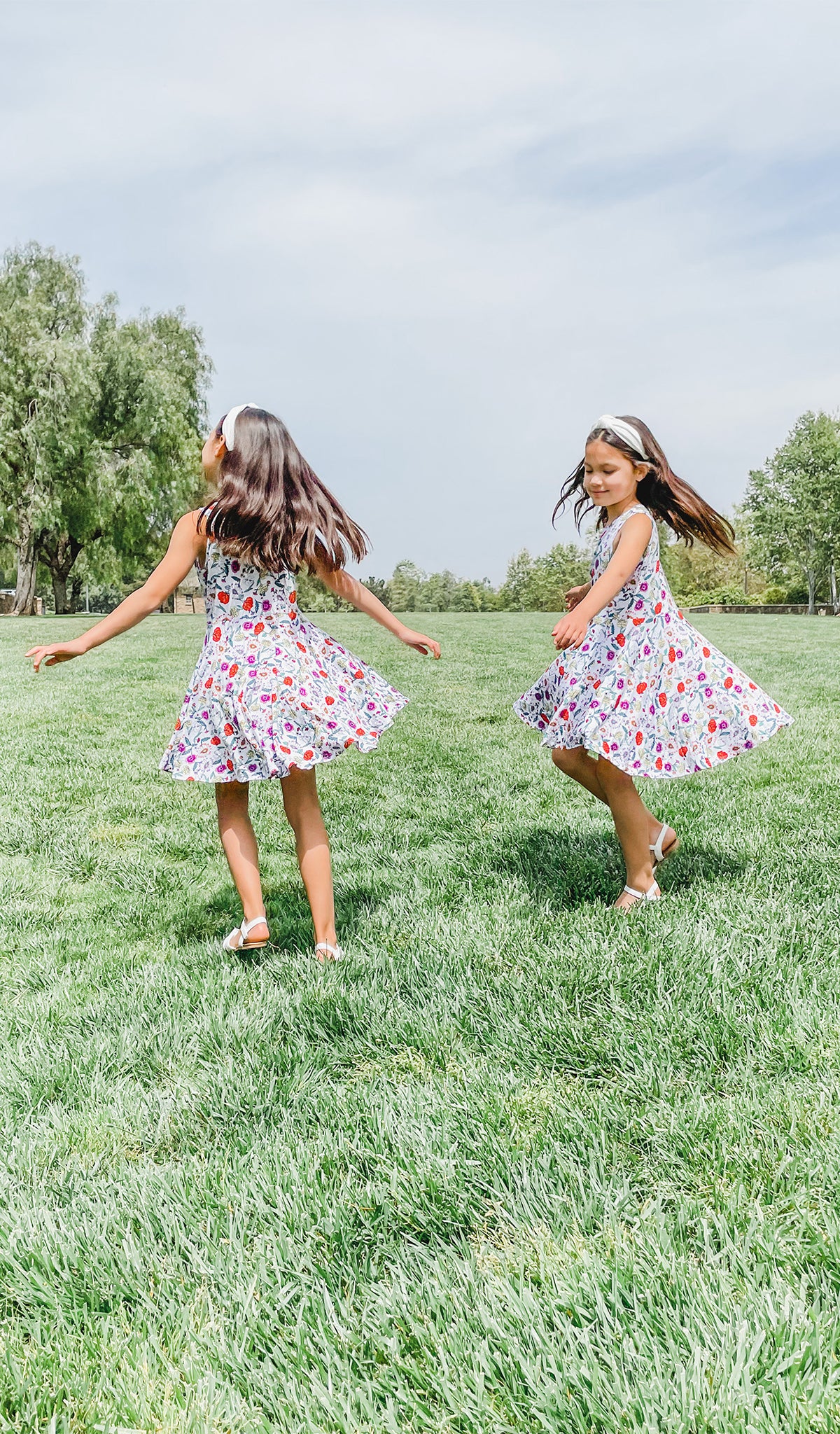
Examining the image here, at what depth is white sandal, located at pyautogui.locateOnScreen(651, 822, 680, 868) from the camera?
12.9 ft

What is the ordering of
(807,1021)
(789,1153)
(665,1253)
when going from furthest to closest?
(807,1021) → (789,1153) → (665,1253)

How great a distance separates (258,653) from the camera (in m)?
3.22

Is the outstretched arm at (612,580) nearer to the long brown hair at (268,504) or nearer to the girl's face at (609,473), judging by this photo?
the girl's face at (609,473)

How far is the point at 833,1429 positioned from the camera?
4.32 ft

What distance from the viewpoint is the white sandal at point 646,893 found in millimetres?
3533

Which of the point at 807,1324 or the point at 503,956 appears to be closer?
the point at 807,1324

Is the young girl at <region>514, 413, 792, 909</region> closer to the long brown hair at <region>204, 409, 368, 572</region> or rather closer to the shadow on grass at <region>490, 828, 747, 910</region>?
the shadow on grass at <region>490, 828, 747, 910</region>

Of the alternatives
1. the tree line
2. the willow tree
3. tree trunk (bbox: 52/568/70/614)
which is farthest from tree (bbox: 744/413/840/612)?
tree trunk (bbox: 52/568/70/614)

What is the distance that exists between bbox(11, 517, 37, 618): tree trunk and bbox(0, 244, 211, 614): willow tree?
0.04 metres

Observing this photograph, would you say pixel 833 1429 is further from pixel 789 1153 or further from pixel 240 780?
pixel 240 780

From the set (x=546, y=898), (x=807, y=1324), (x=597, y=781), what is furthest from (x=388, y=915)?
(x=807, y=1324)

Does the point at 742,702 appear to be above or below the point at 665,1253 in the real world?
above

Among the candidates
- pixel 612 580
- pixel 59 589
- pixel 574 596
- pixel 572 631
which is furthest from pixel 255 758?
pixel 59 589

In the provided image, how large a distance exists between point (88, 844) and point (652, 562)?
3.18 metres
